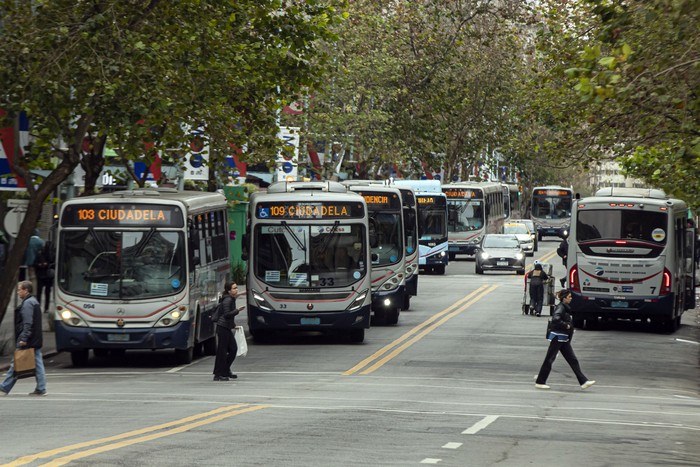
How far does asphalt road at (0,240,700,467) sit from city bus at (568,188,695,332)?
3.04 feet

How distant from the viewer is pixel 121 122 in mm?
23594

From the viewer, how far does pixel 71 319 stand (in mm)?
23078

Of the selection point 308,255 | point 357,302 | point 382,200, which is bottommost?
point 357,302

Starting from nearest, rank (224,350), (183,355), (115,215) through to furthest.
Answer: (224,350)
(115,215)
(183,355)

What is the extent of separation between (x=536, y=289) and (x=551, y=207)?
2212 inches

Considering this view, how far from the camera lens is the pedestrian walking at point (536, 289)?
3666 centimetres

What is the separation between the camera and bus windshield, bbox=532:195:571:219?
9116cm

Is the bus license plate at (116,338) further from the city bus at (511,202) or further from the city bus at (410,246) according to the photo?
the city bus at (511,202)

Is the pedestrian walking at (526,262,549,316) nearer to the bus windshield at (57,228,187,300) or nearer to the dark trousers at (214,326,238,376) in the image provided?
the bus windshield at (57,228,187,300)

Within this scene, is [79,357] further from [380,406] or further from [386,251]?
[386,251]

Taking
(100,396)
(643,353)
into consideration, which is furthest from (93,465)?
(643,353)

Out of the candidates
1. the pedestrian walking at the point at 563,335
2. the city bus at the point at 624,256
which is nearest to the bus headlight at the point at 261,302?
the pedestrian walking at the point at 563,335

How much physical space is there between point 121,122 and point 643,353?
12.4 metres

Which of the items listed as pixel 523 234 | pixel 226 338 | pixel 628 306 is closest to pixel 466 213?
pixel 523 234
